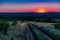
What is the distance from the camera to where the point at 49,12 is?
1276mm

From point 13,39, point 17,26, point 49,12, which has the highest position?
point 49,12

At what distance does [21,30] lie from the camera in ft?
4.24

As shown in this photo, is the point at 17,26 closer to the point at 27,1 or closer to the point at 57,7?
the point at 27,1

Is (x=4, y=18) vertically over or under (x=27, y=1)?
under

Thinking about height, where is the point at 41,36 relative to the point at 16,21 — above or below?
below

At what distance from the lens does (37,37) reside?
1.24m

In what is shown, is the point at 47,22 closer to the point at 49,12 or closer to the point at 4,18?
the point at 49,12

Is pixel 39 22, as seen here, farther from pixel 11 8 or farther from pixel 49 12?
pixel 11 8

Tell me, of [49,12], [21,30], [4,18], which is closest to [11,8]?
[4,18]

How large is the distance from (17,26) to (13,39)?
0.12 metres

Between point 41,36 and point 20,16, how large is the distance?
25cm

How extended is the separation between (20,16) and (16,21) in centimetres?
6

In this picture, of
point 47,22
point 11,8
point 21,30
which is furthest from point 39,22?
point 11,8

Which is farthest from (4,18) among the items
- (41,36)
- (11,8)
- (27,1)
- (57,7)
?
(57,7)
